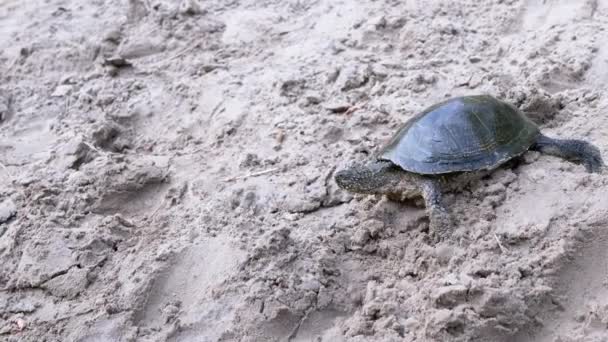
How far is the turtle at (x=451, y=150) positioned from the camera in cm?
324

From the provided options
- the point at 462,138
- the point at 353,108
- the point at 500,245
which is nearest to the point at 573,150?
the point at 462,138

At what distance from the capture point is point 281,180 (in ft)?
12.0

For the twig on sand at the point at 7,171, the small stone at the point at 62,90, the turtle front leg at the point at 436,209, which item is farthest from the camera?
the small stone at the point at 62,90

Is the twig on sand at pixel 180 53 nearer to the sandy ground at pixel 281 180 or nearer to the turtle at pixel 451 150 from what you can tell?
the sandy ground at pixel 281 180

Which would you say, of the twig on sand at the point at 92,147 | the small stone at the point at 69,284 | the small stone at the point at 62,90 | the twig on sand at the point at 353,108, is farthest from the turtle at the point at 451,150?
the small stone at the point at 62,90

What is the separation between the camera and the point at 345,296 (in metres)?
2.95

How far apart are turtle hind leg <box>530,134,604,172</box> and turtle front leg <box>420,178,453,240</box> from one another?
60 cm

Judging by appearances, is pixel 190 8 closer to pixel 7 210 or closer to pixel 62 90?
pixel 62 90

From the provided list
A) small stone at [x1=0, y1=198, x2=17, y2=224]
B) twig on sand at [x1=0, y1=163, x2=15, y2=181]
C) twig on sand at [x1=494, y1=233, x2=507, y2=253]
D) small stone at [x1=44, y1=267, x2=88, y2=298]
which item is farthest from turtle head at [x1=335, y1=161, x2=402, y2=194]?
twig on sand at [x1=0, y1=163, x2=15, y2=181]

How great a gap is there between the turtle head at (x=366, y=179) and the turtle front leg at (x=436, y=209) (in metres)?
0.18

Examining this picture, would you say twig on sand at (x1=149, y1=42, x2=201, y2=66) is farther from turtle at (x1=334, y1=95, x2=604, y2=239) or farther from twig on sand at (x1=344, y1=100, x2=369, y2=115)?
turtle at (x1=334, y1=95, x2=604, y2=239)

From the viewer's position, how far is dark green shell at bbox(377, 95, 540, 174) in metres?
3.25

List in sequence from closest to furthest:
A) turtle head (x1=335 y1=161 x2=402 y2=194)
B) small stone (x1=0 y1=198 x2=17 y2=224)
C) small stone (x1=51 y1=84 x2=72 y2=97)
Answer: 1. turtle head (x1=335 y1=161 x2=402 y2=194)
2. small stone (x1=0 y1=198 x2=17 y2=224)
3. small stone (x1=51 y1=84 x2=72 y2=97)

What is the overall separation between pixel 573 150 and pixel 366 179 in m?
1.05
